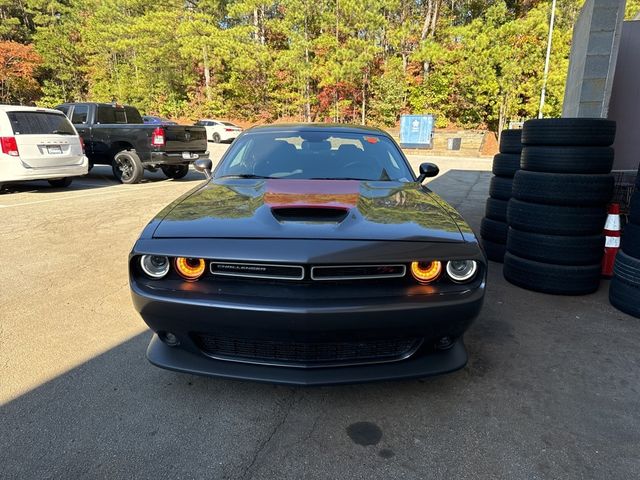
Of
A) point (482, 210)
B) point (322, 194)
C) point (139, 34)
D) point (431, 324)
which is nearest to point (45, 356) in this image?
point (322, 194)

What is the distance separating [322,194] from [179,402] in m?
1.44

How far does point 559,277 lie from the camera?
3.73 metres

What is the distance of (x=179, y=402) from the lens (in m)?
2.27

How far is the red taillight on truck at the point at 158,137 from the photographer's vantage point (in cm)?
970

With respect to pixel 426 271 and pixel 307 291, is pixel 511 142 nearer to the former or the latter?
pixel 426 271

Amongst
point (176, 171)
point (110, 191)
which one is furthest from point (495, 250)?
point (176, 171)

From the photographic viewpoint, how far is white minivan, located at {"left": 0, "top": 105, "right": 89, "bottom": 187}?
777 cm

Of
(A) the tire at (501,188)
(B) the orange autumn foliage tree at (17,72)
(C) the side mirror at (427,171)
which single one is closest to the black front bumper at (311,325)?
(C) the side mirror at (427,171)

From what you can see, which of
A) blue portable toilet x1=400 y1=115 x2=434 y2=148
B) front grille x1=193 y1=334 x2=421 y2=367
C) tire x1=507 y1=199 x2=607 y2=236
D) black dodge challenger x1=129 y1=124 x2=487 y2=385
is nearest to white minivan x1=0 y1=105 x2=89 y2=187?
black dodge challenger x1=129 y1=124 x2=487 y2=385

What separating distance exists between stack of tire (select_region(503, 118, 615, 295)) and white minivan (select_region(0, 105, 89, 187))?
28.0ft

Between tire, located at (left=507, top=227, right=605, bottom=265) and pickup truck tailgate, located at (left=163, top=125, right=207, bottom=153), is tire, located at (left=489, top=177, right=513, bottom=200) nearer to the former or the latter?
tire, located at (left=507, top=227, right=605, bottom=265)

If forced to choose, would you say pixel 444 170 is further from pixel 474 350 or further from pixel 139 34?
pixel 139 34

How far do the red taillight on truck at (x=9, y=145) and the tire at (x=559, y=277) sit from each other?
870cm

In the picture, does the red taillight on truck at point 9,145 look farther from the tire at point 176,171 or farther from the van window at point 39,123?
the tire at point 176,171
